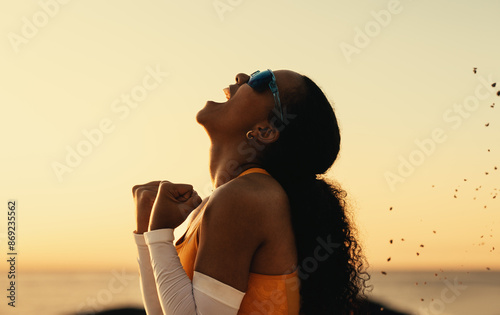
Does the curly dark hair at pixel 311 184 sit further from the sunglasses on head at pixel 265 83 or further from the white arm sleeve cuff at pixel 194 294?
the white arm sleeve cuff at pixel 194 294

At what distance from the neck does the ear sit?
151mm

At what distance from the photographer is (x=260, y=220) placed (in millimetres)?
2691

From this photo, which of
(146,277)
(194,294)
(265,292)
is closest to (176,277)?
(194,294)

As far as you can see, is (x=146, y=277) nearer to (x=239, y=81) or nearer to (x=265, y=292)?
(x=265, y=292)

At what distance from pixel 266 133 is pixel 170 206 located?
0.70 metres

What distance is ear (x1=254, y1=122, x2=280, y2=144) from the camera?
309 centimetres

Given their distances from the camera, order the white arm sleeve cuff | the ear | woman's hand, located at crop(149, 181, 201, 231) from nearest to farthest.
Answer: the white arm sleeve cuff → woman's hand, located at crop(149, 181, 201, 231) → the ear

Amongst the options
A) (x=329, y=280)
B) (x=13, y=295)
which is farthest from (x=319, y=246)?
(x=13, y=295)

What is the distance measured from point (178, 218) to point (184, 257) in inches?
10.0

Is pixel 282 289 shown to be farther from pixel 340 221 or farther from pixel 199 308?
pixel 340 221

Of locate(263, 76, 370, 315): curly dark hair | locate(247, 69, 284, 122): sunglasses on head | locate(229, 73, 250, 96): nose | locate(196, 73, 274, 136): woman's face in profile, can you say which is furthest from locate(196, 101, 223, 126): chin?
locate(263, 76, 370, 315): curly dark hair

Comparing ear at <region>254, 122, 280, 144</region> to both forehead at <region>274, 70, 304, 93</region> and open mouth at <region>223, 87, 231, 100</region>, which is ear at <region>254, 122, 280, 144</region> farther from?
open mouth at <region>223, 87, 231, 100</region>

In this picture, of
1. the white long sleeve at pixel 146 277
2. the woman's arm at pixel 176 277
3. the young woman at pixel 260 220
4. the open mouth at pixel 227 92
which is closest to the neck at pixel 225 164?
the young woman at pixel 260 220

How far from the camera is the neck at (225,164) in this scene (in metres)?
3.16
